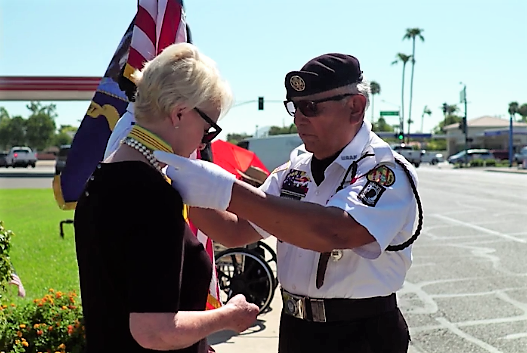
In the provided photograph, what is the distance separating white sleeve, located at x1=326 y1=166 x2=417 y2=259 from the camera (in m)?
2.14

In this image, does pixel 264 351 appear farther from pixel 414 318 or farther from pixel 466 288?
pixel 466 288

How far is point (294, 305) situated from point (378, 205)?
60 centimetres

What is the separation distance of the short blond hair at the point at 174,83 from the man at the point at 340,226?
473mm

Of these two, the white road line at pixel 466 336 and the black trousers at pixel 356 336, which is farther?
the white road line at pixel 466 336

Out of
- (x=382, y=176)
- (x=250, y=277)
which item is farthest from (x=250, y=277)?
(x=382, y=176)

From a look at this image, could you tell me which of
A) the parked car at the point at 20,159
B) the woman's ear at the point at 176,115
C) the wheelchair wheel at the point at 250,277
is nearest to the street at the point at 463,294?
the wheelchair wheel at the point at 250,277

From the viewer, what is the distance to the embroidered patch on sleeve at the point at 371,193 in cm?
217

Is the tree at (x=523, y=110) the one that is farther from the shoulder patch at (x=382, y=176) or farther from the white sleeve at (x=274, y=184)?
the shoulder patch at (x=382, y=176)

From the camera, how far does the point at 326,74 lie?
2354mm

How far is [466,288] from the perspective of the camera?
7.17 metres

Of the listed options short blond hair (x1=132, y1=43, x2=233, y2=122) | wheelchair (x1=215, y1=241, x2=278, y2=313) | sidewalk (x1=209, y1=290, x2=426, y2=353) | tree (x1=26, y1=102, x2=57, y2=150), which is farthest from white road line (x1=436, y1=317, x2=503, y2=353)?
tree (x1=26, y1=102, x2=57, y2=150)

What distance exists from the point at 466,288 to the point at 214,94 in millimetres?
6129

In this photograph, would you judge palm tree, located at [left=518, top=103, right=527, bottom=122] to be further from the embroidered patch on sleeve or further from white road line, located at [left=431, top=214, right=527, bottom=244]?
the embroidered patch on sleeve

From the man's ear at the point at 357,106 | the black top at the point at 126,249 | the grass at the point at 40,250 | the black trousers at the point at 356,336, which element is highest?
the man's ear at the point at 357,106
